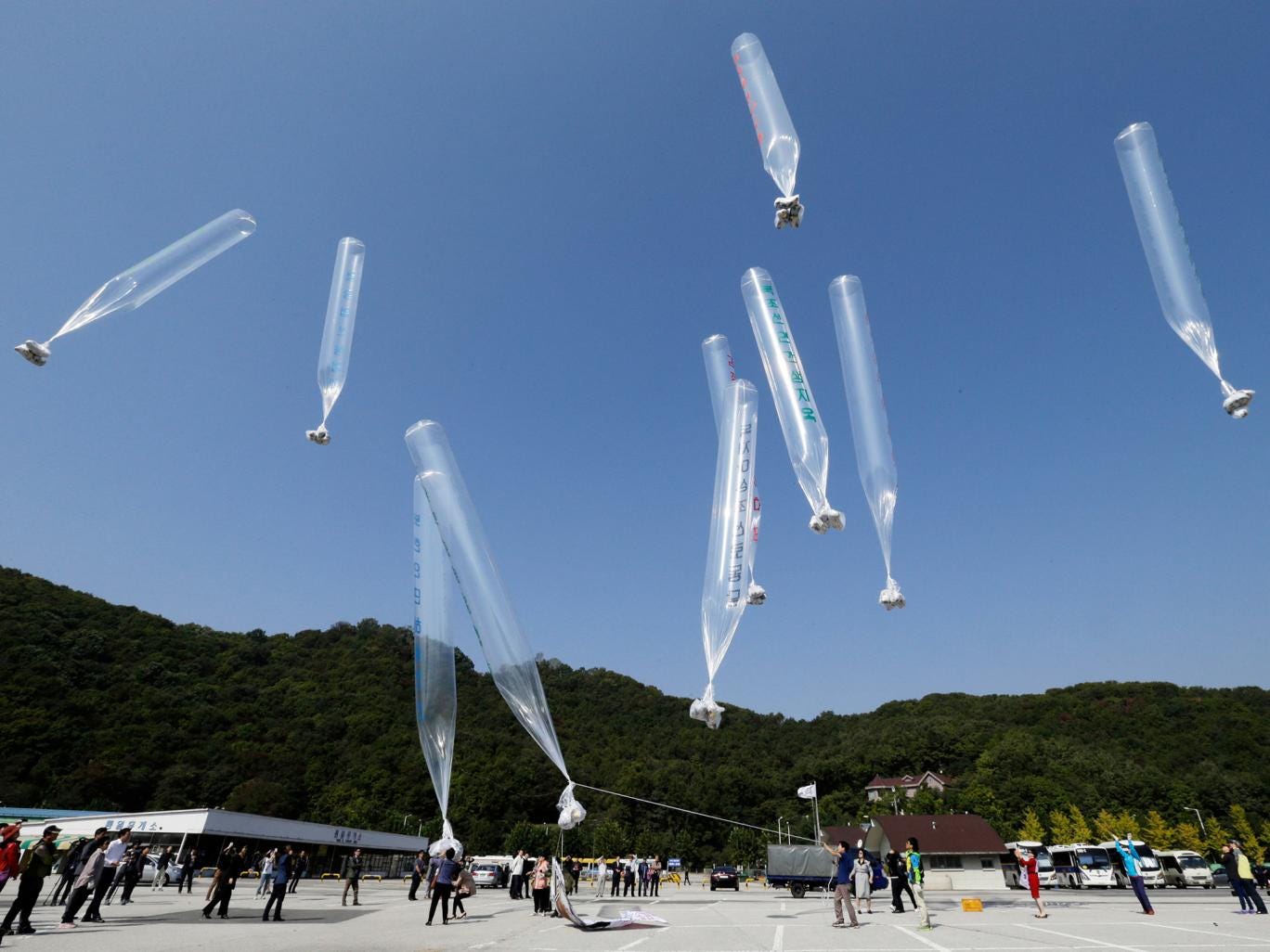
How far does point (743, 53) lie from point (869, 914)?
19.1 metres

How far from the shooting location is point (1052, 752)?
3971 inches

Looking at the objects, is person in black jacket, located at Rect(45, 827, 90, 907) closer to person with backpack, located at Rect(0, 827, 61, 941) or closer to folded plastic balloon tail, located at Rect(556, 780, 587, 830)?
person with backpack, located at Rect(0, 827, 61, 941)

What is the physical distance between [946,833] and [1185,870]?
29819mm

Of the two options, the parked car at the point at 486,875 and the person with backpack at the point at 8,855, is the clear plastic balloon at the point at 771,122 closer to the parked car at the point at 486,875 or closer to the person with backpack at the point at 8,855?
the person with backpack at the point at 8,855

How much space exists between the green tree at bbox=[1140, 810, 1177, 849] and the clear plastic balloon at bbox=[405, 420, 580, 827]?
85673mm

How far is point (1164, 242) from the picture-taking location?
10.1 metres

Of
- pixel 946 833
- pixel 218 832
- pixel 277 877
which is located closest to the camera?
pixel 277 877

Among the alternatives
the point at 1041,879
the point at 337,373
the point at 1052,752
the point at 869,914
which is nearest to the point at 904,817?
the point at 1041,879

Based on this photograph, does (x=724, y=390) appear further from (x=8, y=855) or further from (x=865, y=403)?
(x=8, y=855)

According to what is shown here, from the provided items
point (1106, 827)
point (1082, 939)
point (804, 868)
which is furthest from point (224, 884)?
point (1106, 827)

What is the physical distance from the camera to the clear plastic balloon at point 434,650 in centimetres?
1669

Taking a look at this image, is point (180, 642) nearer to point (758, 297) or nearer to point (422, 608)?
point (422, 608)

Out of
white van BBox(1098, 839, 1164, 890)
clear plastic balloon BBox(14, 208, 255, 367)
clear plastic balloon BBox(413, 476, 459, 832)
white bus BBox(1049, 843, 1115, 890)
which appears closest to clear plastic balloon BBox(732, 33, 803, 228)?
clear plastic balloon BBox(14, 208, 255, 367)

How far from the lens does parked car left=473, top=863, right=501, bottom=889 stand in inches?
1547
